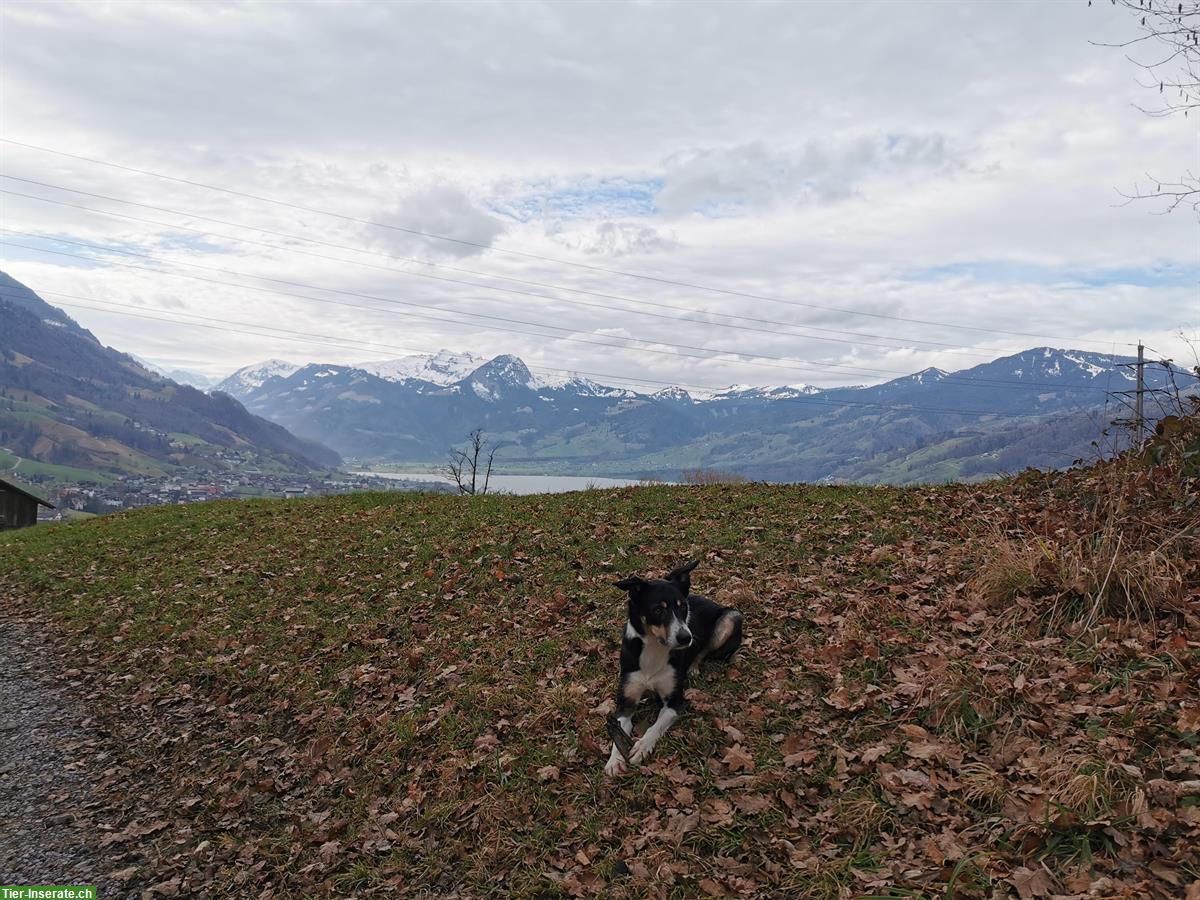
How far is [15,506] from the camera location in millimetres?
40688

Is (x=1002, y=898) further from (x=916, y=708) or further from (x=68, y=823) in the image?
(x=68, y=823)

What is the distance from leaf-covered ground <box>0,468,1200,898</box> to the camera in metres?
4.78

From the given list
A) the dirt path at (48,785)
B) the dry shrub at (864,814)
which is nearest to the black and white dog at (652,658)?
the dry shrub at (864,814)

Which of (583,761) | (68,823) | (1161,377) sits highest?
(1161,377)

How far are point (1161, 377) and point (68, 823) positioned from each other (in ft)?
49.9

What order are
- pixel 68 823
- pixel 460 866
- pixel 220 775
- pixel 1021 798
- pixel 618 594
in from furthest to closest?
pixel 618 594
pixel 220 775
pixel 68 823
pixel 460 866
pixel 1021 798

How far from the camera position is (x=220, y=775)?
795cm

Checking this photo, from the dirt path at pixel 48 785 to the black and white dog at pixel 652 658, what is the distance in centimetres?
480

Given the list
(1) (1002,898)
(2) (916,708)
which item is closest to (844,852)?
(1) (1002,898)

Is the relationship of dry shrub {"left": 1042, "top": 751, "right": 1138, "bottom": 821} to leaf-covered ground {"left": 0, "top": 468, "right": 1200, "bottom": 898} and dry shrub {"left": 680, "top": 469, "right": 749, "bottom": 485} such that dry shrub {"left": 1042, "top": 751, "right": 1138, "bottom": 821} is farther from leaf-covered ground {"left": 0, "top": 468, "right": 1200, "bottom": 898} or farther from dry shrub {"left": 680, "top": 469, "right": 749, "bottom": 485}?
dry shrub {"left": 680, "top": 469, "right": 749, "bottom": 485}

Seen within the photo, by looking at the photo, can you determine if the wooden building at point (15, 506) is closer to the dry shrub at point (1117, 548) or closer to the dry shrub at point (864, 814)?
the dry shrub at point (864, 814)

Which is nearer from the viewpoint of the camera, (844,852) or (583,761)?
(844,852)

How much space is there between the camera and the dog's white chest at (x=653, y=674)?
6766 millimetres

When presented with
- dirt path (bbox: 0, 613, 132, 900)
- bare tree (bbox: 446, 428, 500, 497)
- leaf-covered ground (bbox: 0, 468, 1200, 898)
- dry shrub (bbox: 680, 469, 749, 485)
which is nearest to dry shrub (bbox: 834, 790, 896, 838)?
leaf-covered ground (bbox: 0, 468, 1200, 898)
